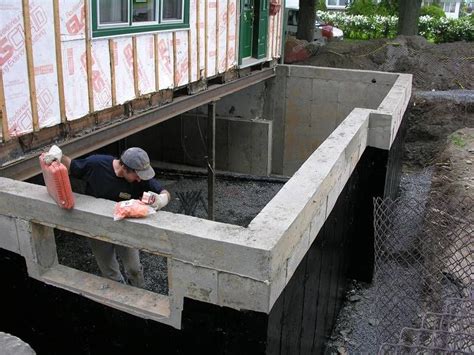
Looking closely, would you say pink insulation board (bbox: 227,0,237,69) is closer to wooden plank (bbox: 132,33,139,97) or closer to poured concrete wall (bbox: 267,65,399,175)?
poured concrete wall (bbox: 267,65,399,175)

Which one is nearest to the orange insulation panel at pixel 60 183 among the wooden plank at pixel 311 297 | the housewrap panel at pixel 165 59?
the wooden plank at pixel 311 297

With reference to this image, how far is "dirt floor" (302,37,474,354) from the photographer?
336 inches

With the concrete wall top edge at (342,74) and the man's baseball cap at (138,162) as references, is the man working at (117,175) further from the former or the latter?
the concrete wall top edge at (342,74)

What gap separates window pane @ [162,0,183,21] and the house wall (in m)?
0.24

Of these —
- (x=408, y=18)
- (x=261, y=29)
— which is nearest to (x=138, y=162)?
(x=261, y=29)

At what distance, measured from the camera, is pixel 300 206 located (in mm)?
4652

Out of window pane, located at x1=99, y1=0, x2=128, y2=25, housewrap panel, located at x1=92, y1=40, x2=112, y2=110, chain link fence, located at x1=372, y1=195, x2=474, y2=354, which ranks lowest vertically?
chain link fence, located at x1=372, y1=195, x2=474, y2=354

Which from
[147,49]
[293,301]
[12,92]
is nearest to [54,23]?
[12,92]

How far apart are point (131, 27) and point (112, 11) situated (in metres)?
0.39

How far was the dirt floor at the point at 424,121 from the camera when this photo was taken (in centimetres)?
855

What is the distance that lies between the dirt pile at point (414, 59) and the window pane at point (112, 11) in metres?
12.0

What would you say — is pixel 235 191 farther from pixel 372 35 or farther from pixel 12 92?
pixel 372 35

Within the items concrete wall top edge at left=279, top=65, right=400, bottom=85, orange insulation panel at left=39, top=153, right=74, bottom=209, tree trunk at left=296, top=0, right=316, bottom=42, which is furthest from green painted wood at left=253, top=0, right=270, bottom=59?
tree trunk at left=296, top=0, right=316, bottom=42

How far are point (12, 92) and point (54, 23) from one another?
1028mm
